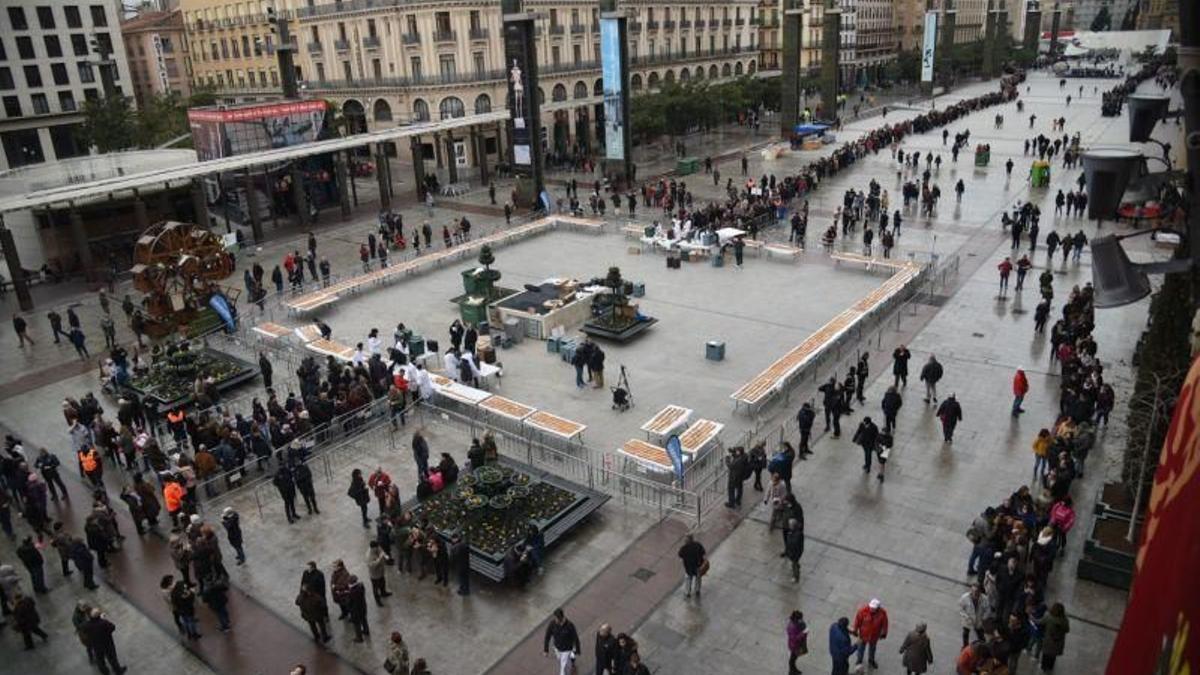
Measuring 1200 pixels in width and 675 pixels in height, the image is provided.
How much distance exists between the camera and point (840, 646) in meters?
11.9

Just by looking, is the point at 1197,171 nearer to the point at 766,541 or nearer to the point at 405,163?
the point at 766,541

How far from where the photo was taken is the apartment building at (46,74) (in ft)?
207

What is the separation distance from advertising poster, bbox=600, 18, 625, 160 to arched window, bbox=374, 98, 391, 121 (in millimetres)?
21723

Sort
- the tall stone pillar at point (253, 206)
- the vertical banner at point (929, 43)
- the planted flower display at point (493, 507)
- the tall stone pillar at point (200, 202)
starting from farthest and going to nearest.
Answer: the vertical banner at point (929, 43)
the tall stone pillar at point (253, 206)
the tall stone pillar at point (200, 202)
the planted flower display at point (493, 507)

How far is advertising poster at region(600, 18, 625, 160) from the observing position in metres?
46.3

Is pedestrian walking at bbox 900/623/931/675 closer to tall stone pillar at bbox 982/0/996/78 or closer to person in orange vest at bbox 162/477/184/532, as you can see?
person in orange vest at bbox 162/477/184/532

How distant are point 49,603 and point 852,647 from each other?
14.0 meters

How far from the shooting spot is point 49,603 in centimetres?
1554

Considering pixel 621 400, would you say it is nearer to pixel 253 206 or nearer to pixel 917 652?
pixel 917 652

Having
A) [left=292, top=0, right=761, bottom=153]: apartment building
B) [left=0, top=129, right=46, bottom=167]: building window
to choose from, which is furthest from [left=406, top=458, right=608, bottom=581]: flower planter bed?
[left=0, top=129, right=46, bottom=167]: building window

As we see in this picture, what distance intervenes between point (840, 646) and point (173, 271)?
2339 cm

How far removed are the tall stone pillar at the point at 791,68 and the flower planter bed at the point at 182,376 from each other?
49.3m

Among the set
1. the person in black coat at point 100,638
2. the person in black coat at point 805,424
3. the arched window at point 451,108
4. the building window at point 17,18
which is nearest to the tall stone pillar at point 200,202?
the arched window at point 451,108

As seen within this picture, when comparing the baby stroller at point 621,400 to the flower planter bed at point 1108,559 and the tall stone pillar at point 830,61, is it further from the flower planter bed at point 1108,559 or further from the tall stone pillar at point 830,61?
the tall stone pillar at point 830,61
